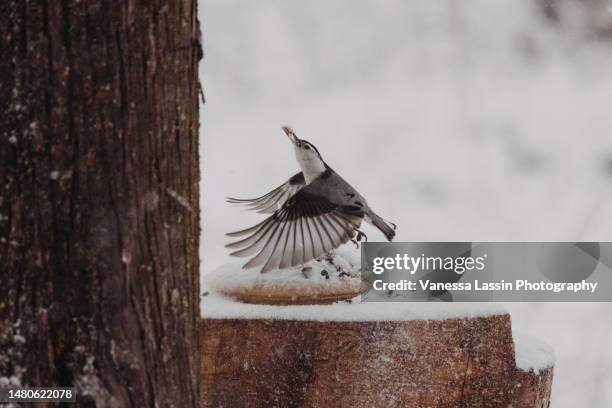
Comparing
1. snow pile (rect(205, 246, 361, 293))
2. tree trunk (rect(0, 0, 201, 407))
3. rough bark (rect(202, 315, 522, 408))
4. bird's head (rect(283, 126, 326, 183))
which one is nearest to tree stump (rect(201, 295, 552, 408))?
rough bark (rect(202, 315, 522, 408))

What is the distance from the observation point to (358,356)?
9.90 feet

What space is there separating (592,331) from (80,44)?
6468mm

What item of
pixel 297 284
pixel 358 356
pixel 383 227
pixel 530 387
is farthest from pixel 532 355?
pixel 297 284

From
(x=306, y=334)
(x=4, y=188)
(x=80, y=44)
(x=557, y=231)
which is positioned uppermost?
(x=557, y=231)

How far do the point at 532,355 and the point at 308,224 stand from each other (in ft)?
3.61

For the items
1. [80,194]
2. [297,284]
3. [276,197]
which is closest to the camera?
[80,194]

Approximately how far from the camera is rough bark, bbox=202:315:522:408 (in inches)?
119

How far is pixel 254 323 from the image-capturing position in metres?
3.07

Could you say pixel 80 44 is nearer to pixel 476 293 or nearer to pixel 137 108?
pixel 137 108

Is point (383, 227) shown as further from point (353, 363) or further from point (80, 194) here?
point (80, 194)

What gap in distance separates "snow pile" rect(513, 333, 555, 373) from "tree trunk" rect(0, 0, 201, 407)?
6.12 feet

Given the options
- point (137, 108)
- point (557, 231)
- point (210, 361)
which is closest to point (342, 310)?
point (210, 361)

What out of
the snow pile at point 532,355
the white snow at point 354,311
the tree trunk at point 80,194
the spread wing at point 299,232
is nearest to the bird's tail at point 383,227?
the spread wing at point 299,232

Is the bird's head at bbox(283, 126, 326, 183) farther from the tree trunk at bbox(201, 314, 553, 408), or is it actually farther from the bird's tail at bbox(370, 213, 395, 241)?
the tree trunk at bbox(201, 314, 553, 408)
